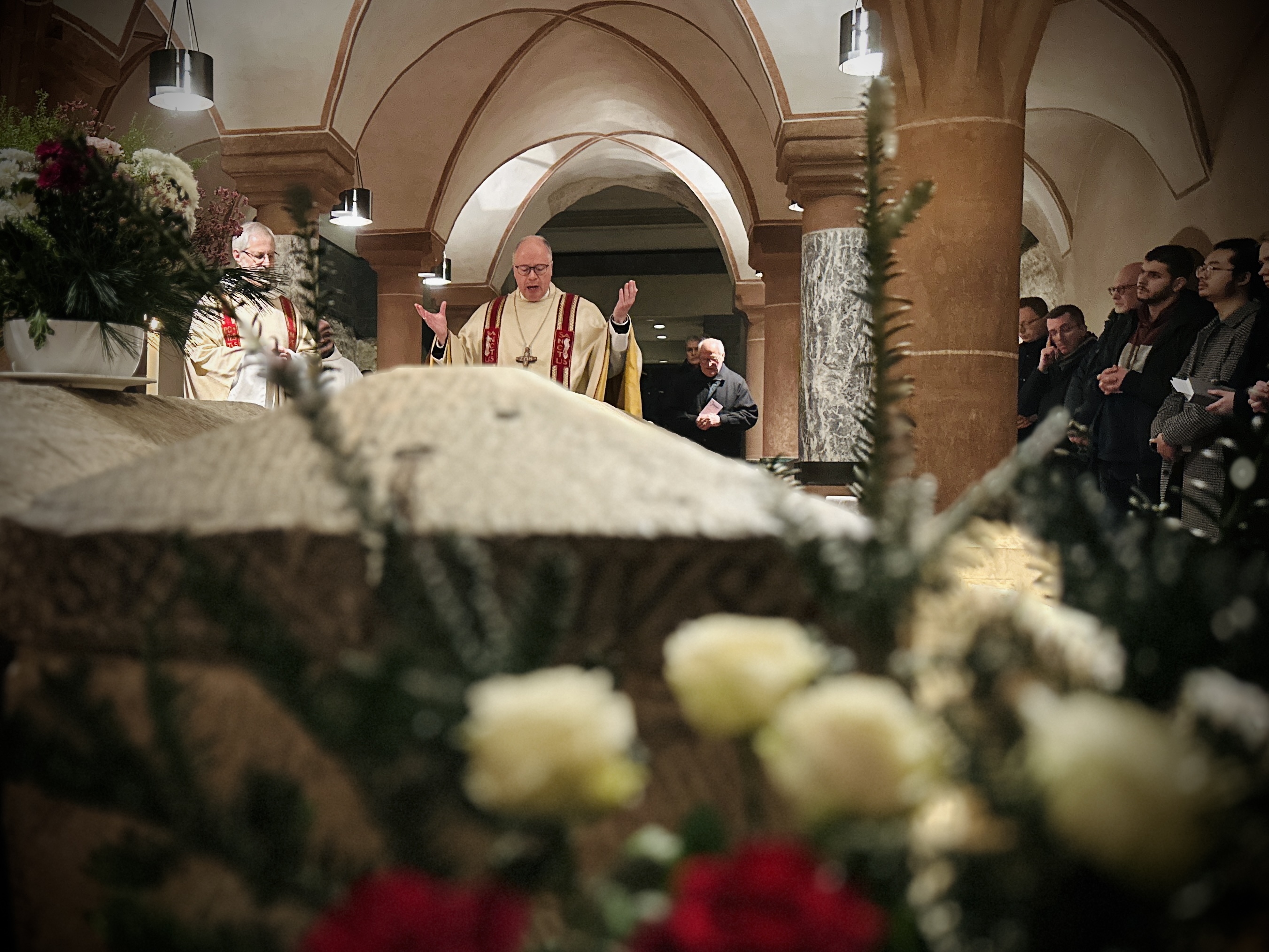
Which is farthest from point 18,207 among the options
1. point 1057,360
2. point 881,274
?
point 1057,360

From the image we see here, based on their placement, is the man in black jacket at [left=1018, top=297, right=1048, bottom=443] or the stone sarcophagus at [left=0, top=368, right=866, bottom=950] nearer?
the stone sarcophagus at [left=0, top=368, right=866, bottom=950]

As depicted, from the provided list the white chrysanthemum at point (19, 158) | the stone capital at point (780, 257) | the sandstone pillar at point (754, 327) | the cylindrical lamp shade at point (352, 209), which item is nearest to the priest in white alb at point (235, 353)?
the cylindrical lamp shade at point (352, 209)

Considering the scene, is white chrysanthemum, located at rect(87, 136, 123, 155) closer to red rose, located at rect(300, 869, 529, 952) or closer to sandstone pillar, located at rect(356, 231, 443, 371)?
red rose, located at rect(300, 869, 529, 952)

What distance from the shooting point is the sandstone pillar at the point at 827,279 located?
249 inches

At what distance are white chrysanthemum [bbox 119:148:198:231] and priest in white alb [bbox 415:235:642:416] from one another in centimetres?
300

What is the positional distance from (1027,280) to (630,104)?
201 inches

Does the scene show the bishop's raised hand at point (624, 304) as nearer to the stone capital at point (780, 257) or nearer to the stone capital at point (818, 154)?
the stone capital at point (818, 154)

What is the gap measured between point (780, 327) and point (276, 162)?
203 inches

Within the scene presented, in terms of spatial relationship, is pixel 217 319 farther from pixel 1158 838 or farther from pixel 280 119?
pixel 280 119

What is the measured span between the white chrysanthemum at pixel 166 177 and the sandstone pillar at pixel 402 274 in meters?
8.32

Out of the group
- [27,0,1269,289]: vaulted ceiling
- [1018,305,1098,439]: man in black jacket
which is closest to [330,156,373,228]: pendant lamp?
[27,0,1269,289]: vaulted ceiling

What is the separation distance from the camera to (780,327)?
405 inches

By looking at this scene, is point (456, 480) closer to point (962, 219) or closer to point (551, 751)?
point (551, 751)

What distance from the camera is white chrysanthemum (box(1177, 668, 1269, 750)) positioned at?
38 cm
